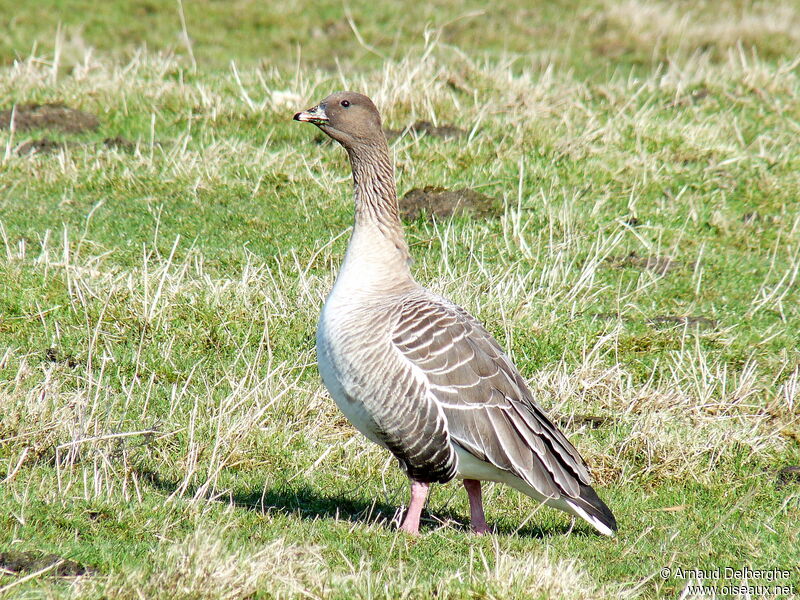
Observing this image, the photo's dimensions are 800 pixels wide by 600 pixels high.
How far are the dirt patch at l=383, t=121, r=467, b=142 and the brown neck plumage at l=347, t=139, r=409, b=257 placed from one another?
3.92 meters

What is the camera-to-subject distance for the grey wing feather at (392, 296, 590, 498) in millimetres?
4941

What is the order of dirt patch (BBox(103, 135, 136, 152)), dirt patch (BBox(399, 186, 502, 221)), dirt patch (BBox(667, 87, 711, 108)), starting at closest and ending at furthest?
dirt patch (BBox(399, 186, 502, 221)), dirt patch (BBox(103, 135, 136, 152)), dirt patch (BBox(667, 87, 711, 108))

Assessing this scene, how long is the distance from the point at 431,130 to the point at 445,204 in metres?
1.41

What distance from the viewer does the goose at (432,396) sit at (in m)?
4.86

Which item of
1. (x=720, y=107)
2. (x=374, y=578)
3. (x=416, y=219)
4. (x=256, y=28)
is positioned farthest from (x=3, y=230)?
(x=256, y=28)

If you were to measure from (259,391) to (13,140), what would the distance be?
473 cm

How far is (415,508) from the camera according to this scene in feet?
16.3

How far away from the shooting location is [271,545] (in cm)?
413

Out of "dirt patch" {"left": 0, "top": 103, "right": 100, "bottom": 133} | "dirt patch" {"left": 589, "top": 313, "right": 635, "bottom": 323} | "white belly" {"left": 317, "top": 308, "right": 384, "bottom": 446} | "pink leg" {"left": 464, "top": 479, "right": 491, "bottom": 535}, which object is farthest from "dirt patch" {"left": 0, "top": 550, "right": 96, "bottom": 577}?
"dirt patch" {"left": 0, "top": 103, "right": 100, "bottom": 133}

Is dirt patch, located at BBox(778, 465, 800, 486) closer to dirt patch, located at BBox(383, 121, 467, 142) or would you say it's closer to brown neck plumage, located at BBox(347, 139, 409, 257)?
brown neck plumage, located at BBox(347, 139, 409, 257)

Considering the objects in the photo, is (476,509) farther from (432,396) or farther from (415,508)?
(432,396)

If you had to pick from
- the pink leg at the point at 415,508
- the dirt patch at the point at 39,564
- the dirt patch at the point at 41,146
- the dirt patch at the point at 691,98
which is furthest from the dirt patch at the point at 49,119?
the dirt patch at the point at 39,564

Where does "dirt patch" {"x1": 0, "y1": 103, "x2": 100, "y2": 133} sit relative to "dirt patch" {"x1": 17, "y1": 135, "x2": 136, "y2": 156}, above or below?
above

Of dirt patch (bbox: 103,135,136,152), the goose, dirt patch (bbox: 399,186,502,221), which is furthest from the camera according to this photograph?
dirt patch (bbox: 103,135,136,152)
